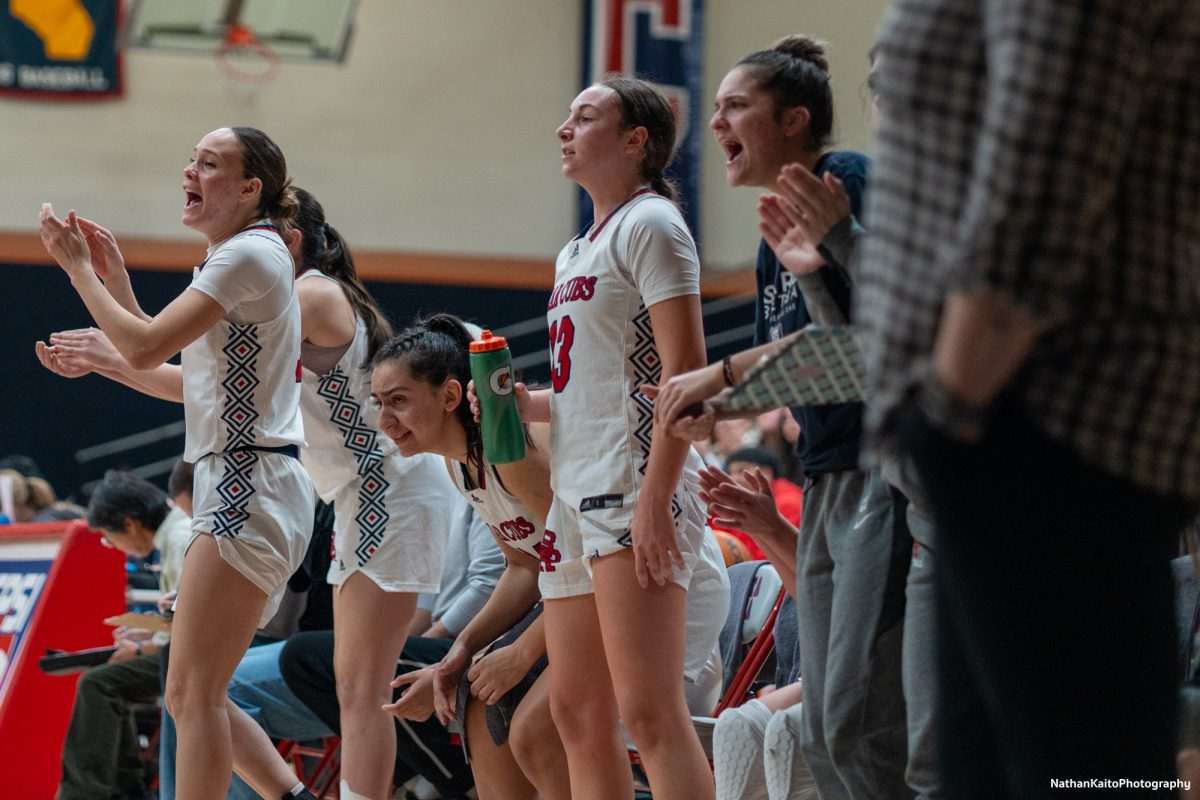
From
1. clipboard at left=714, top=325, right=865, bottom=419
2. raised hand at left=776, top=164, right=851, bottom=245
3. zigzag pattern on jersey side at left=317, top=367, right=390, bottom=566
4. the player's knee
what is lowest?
the player's knee

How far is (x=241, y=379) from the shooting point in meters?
2.97

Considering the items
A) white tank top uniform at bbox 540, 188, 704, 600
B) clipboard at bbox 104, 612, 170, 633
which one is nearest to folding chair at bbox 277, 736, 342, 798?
clipboard at bbox 104, 612, 170, 633

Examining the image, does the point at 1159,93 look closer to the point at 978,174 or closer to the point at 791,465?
the point at 978,174

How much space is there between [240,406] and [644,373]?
3.25 ft

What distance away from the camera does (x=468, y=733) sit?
3.02m

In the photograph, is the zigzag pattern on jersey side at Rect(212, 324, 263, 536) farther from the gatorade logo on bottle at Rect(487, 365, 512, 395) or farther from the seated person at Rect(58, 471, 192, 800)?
the seated person at Rect(58, 471, 192, 800)

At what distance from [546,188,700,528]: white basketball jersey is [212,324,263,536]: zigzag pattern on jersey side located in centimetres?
77

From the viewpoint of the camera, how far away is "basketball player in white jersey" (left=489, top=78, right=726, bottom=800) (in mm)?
2328

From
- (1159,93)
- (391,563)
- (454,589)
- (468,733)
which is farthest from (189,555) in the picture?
(1159,93)

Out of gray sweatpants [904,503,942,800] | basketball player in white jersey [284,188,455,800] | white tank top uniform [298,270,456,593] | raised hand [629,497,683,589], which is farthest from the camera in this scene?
white tank top uniform [298,270,456,593]

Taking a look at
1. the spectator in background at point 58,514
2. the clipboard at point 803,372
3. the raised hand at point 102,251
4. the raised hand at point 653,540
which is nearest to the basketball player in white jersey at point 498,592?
the raised hand at point 653,540

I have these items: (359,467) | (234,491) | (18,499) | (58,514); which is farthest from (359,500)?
(18,499)

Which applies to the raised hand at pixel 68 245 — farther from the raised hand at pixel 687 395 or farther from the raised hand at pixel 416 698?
the raised hand at pixel 687 395

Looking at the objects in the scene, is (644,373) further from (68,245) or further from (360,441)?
(68,245)
